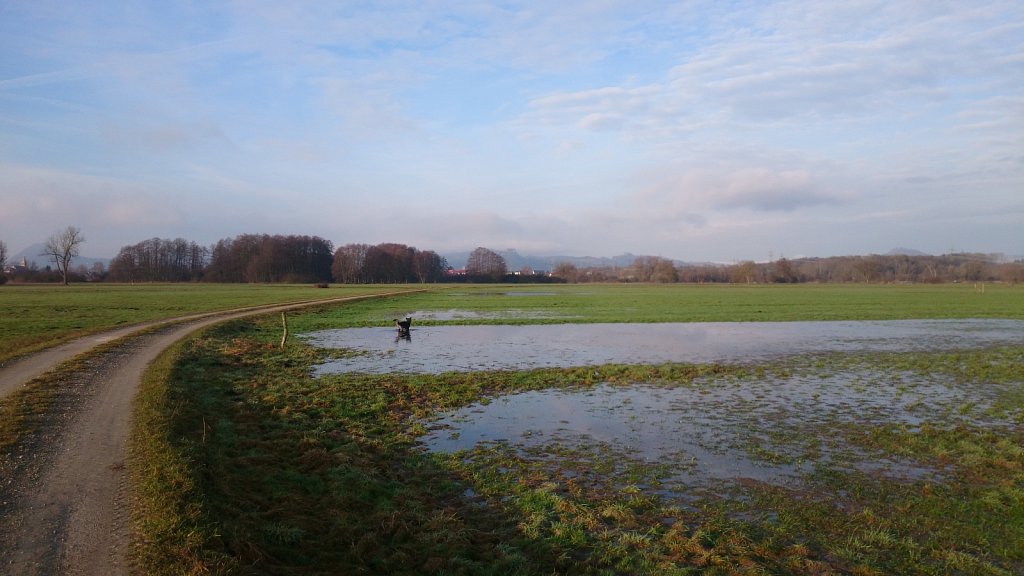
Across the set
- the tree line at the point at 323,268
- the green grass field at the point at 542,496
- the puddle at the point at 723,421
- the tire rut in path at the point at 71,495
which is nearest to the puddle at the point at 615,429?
the puddle at the point at 723,421

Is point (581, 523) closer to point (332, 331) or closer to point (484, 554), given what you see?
point (484, 554)

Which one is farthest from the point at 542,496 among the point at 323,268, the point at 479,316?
the point at 323,268

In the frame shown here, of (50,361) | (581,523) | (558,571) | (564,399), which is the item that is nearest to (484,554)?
(558,571)

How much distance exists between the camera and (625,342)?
1143 inches

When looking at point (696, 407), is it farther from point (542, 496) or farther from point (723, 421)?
point (542, 496)

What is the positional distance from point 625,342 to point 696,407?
14168 mm

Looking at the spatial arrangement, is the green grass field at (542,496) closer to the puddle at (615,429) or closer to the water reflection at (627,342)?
the puddle at (615,429)

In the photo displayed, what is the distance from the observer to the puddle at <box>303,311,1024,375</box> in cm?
2294

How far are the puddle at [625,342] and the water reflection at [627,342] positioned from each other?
4 centimetres

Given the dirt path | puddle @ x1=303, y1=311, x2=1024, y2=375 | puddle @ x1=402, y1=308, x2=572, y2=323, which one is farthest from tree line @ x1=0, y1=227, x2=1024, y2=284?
the dirt path

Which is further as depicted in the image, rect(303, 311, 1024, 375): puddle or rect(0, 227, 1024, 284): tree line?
rect(0, 227, 1024, 284): tree line

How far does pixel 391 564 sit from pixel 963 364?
78.0ft

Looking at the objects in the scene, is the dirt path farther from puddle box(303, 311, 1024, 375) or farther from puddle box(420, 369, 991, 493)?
puddle box(303, 311, 1024, 375)

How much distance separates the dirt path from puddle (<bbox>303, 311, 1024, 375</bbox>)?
27.7 feet
